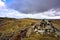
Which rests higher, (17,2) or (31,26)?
(17,2)

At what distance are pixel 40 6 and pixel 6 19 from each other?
10.2 feet

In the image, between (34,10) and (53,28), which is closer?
(53,28)

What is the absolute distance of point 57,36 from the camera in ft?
35.9

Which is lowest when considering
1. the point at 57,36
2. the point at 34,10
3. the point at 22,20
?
the point at 57,36

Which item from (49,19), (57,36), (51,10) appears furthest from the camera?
(51,10)

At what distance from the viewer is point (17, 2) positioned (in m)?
12.6

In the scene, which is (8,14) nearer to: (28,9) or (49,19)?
(28,9)

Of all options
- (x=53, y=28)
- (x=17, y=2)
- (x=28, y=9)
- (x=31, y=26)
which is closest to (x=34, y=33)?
(x=31, y=26)

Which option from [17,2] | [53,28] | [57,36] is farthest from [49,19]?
[17,2]

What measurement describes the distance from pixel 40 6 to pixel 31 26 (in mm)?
2114

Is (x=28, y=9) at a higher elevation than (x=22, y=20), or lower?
higher

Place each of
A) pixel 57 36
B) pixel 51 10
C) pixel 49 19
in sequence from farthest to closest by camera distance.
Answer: pixel 51 10 → pixel 49 19 → pixel 57 36

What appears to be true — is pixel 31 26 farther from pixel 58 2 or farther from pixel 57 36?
pixel 58 2

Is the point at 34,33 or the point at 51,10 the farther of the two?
the point at 51,10
